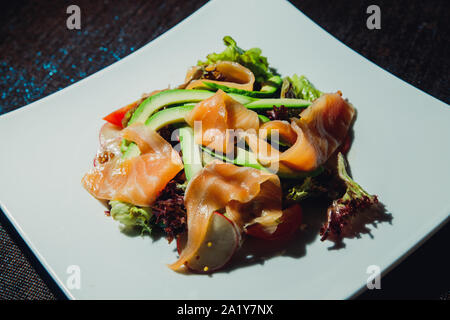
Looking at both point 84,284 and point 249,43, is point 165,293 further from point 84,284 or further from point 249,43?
point 249,43

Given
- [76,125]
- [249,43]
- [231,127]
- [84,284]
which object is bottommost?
[84,284]

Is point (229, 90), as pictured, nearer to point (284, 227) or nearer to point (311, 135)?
point (311, 135)

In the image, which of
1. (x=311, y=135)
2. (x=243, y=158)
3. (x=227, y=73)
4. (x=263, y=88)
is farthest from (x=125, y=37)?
(x=311, y=135)

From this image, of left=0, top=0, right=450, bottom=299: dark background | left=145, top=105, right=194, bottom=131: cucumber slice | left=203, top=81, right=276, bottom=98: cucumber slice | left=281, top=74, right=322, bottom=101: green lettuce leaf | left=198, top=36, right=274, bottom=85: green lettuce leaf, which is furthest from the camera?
left=0, top=0, right=450, bottom=299: dark background

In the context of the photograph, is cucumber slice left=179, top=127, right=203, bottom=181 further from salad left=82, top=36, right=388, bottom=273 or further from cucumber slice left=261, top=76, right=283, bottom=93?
cucumber slice left=261, top=76, right=283, bottom=93

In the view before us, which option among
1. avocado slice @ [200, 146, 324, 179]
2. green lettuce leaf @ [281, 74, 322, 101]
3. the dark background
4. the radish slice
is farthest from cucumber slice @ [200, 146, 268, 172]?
the dark background

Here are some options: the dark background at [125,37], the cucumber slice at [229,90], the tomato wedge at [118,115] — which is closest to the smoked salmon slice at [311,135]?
the cucumber slice at [229,90]

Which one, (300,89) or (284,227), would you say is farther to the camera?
(300,89)

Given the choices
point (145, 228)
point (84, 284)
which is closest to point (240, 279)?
point (145, 228)
